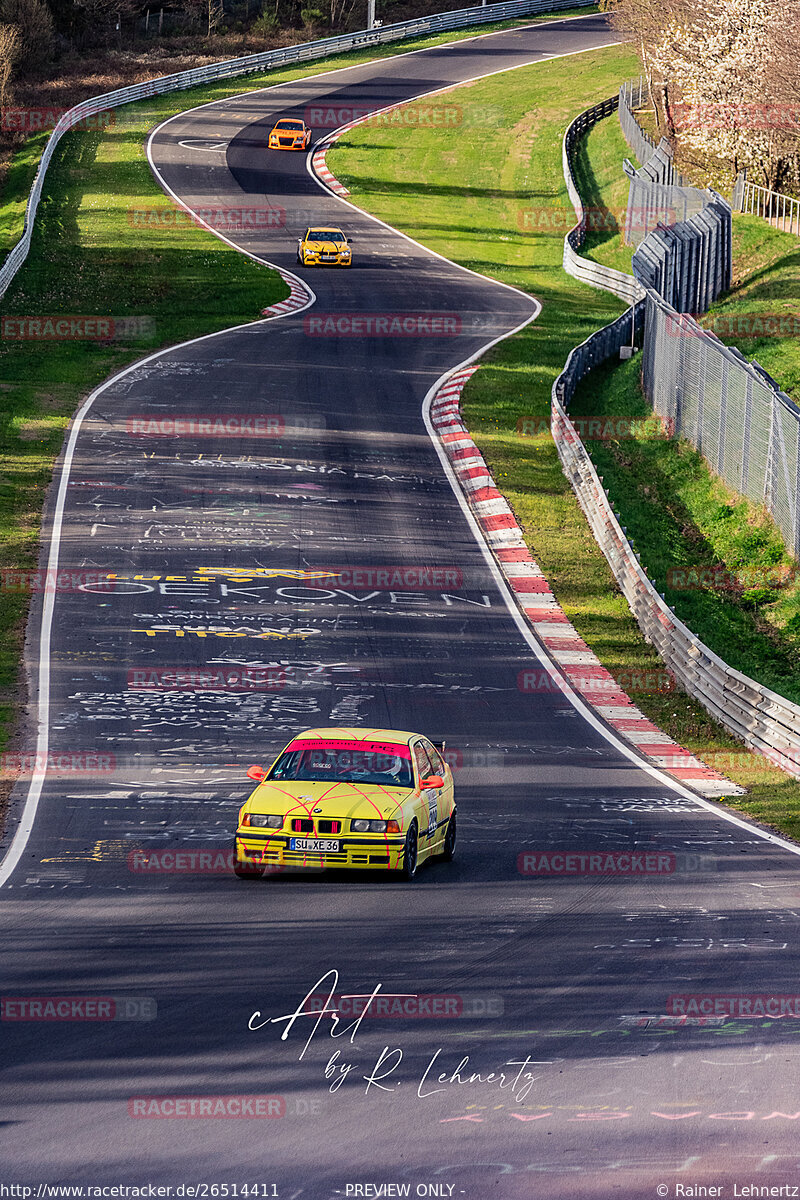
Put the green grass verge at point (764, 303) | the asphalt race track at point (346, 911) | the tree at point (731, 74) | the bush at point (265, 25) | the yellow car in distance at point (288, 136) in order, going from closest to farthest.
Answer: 1. the asphalt race track at point (346, 911)
2. the green grass verge at point (764, 303)
3. the tree at point (731, 74)
4. the yellow car in distance at point (288, 136)
5. the bush at point (265, 25)

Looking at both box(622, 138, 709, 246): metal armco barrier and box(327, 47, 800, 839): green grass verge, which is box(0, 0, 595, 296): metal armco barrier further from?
box(622, 138, 709, 246): metal armco barrier

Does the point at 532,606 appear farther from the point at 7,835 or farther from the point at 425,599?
the point at 7,835

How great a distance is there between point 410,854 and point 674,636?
1012cm

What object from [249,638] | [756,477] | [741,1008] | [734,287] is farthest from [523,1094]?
[734,287]

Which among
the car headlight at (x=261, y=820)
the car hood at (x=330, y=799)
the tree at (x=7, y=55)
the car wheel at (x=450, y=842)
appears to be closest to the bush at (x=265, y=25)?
the tree at (x=7, y=55)

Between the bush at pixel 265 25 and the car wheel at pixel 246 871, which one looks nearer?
the car wheel at pixel 246 871

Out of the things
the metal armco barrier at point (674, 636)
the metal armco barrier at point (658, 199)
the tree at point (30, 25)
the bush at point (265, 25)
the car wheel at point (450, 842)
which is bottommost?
the metal armco barrier at point (674, 636)

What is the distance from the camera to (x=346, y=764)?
14062 millimetres

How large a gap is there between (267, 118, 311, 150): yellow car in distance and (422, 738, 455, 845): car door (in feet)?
204

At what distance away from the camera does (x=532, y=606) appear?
25.1 meters

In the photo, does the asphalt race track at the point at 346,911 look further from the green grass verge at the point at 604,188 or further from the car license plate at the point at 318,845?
the green grass verge at the point at 604,188

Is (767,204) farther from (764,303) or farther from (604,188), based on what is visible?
(604,188)

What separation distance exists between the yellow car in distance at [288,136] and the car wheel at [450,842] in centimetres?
6293

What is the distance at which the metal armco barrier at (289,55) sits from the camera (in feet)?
242
